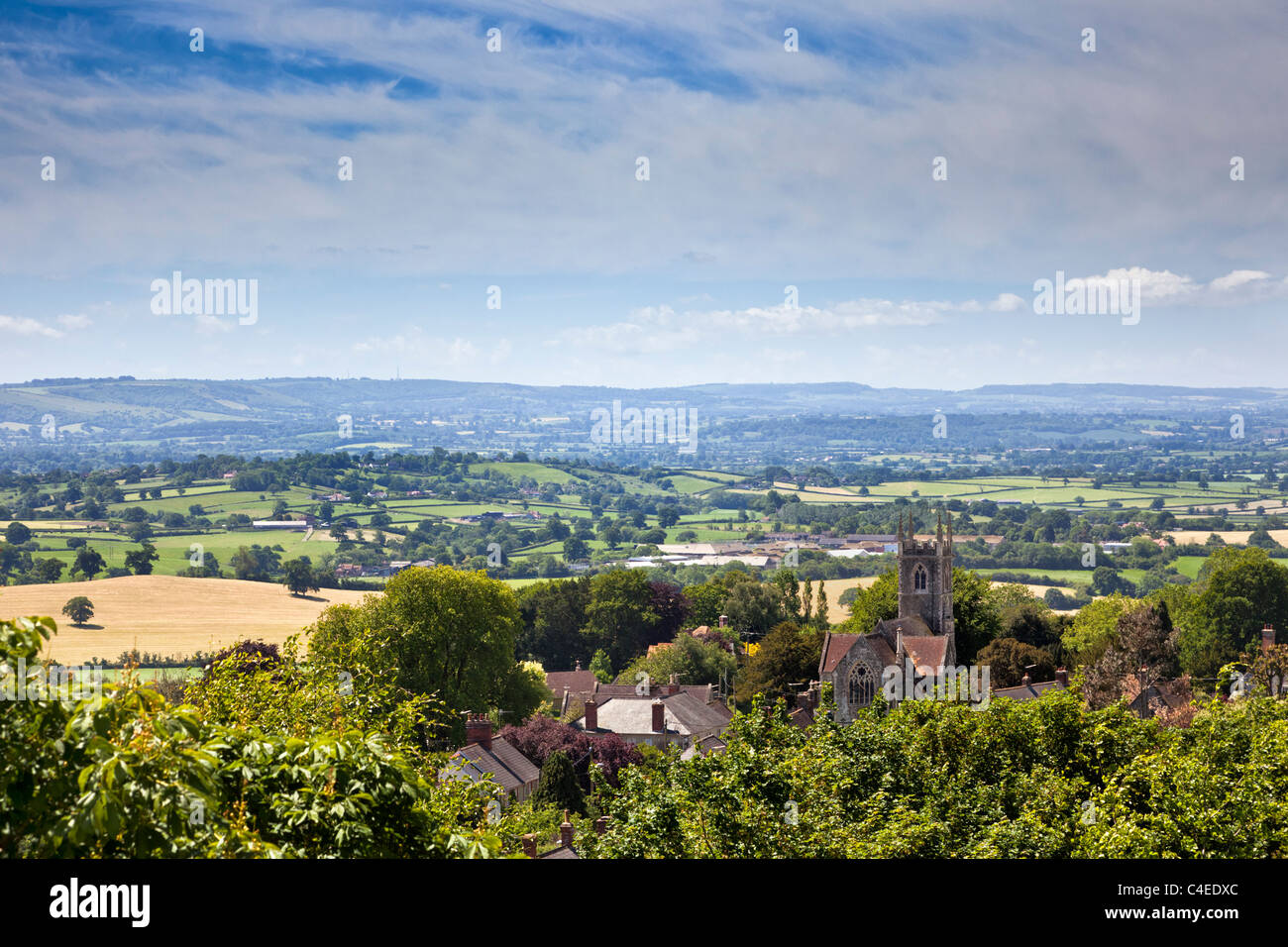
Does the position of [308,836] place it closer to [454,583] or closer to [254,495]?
[454,583]

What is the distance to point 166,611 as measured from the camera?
9138 centimetres

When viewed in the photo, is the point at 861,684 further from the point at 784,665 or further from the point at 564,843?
the point at 564,843

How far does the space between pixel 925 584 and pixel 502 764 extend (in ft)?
85.1

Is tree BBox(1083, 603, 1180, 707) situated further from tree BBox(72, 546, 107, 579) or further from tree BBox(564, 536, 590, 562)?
tree BBox(564, 536, 590, 562)

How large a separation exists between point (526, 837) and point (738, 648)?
5350 cm

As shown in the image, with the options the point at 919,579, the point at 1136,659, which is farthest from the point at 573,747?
the point at 1136,659

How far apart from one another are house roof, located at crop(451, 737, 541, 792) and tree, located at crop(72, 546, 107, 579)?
82634 mm

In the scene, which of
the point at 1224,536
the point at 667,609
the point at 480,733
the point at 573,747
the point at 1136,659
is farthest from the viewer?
the point at 1224,536

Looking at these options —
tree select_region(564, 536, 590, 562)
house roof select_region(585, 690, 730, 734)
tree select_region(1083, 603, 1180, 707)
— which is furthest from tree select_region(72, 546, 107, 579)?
tree select_region(1083, 603, 1180, 707)

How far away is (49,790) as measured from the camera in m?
7.23

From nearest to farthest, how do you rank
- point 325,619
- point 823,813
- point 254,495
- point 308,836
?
1. point 308,836
2. point 823,813
3. point 325,619
4. point 254,495
